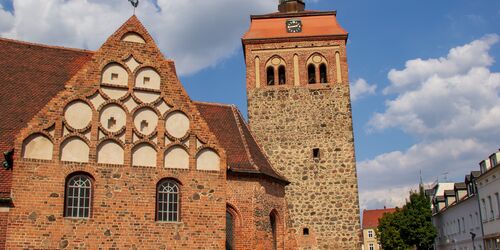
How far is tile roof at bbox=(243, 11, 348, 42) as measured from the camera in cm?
2953

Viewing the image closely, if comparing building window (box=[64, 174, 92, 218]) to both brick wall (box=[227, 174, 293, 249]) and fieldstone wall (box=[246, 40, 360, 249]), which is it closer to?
brick wall (box=[227, 174, 293, 249])

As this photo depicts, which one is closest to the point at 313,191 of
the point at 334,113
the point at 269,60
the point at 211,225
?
the point at 334,113

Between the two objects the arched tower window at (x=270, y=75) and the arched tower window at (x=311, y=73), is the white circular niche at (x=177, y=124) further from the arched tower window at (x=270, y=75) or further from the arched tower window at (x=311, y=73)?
the arched tower window at (x=311, y=73)

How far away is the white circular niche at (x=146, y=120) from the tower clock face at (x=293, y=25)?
15.7 m

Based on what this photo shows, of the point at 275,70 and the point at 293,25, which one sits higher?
the point at 293,25

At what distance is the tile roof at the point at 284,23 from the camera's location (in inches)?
1163

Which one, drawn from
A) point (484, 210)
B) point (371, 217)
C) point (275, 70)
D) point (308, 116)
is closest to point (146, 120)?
point (308, 116)

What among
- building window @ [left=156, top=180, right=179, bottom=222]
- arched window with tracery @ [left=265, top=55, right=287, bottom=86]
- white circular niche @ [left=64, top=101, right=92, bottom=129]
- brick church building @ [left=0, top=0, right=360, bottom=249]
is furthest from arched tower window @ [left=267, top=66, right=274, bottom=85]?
white circular niche @ [left=64, top=101, right=92, bottom=129]

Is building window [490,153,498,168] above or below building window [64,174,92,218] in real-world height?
above

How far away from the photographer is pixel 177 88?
16.4m

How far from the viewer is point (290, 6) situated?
1249 inches

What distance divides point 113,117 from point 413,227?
116 feet

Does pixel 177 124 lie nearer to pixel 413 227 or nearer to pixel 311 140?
pixel 311 140

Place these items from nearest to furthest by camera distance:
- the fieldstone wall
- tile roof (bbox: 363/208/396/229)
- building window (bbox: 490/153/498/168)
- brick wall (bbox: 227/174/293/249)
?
brick wall (bbox: 227/174/293/249)
the fieldstone wall
building window (bbox: 490/153/498/168)
tile roof (bbox: 363/208/396/229)
